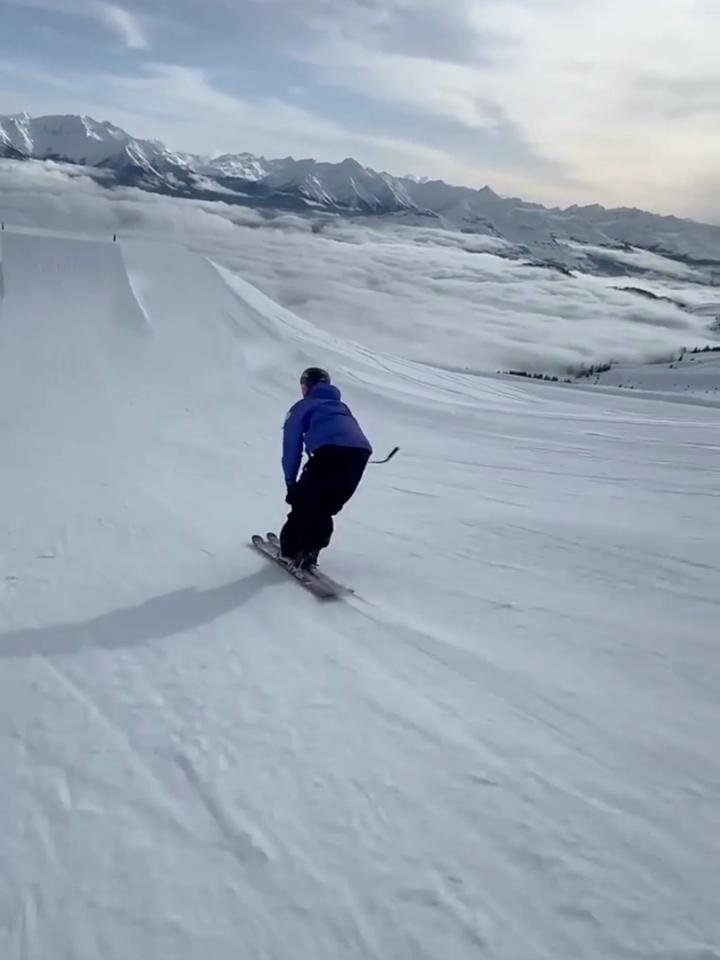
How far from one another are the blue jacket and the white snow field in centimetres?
102

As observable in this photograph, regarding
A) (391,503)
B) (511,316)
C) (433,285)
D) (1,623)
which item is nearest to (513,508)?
(391,503)

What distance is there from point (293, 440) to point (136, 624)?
1.74m

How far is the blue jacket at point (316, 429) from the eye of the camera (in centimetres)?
600

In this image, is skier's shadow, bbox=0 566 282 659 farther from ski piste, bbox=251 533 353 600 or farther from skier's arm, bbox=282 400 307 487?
skier's arm, bbox=282 400 307 487

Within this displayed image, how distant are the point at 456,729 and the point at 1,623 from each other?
308 centimetres

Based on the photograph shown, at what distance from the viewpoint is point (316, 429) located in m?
6.02

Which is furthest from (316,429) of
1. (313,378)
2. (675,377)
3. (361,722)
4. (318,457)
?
(675,377)

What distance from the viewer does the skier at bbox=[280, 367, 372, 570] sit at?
6.00m

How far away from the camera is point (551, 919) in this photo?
2.92m

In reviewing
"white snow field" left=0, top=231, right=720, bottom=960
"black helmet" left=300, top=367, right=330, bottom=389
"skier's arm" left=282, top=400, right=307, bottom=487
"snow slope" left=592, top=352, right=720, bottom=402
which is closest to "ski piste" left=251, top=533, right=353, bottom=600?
"white snow field" left=0, top=231, right=720, bottom=960

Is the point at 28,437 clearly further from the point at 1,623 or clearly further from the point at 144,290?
the point at 144,290

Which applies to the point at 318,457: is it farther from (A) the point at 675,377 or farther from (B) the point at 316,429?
(A) the point at 675,377

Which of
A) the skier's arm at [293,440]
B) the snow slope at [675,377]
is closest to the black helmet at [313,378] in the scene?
the skier's arm at [293,440]

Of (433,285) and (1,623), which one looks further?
(433,285)
